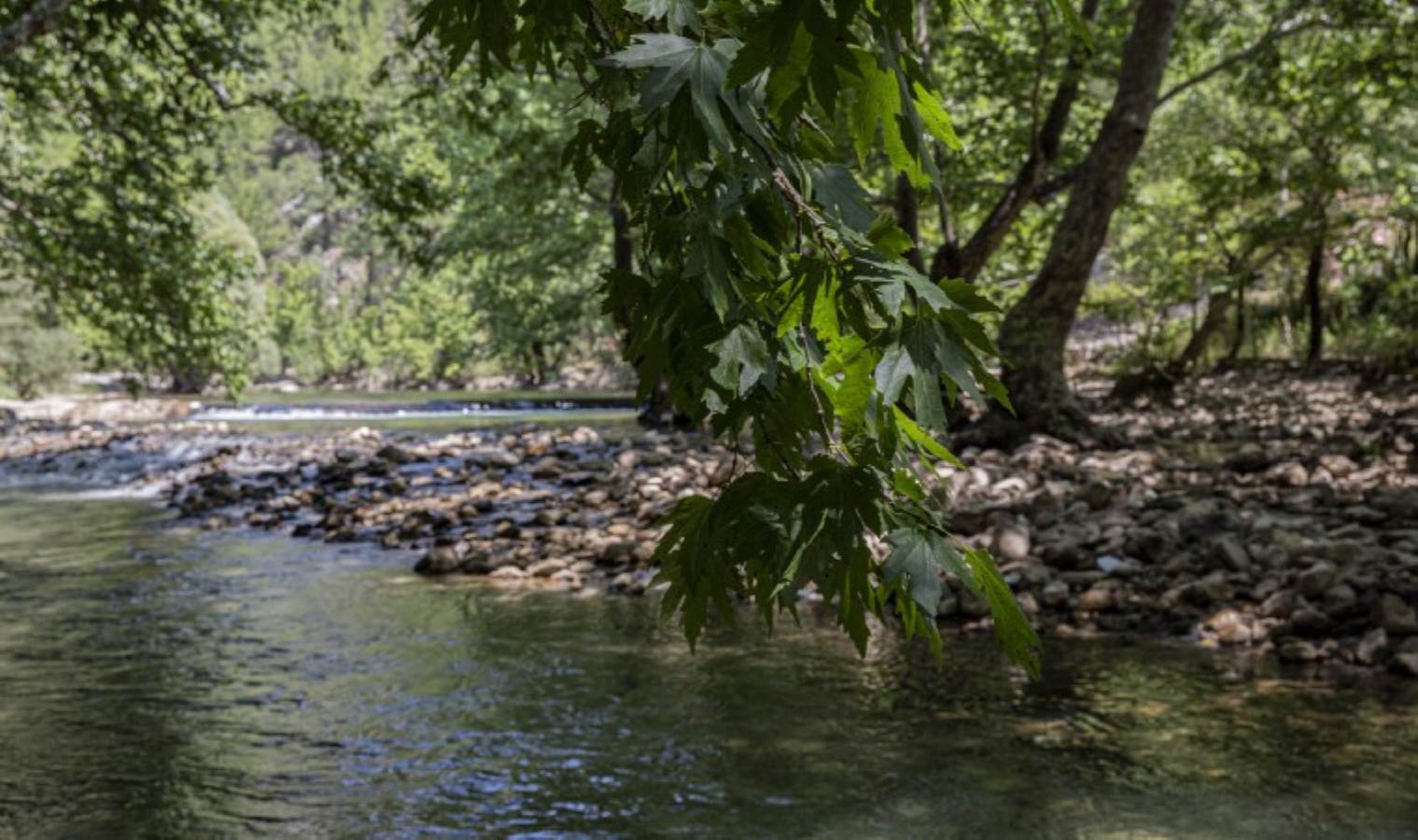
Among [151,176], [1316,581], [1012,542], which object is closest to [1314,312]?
[1012,542]

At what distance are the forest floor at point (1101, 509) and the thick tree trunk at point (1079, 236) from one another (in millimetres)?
850

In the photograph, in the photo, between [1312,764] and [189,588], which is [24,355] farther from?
[1312,764]

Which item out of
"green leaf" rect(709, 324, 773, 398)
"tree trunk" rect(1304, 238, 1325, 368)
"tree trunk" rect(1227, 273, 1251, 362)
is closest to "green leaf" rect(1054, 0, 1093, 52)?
"green leaf" rect(709, 324, 773, 398)

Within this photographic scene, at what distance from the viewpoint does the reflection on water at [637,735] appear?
4.97m

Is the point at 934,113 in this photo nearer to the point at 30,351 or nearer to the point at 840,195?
the point at 840,195

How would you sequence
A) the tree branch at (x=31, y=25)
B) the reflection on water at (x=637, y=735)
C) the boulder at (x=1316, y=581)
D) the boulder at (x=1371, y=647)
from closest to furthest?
the reflection on water at (x=637, y=735), the boulder at (x=1371, y=647), the tree branch at (x=31, y=25), the boulder at (x=1316, y=581)

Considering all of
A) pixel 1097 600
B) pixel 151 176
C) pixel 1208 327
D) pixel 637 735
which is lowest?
pixel 637 735

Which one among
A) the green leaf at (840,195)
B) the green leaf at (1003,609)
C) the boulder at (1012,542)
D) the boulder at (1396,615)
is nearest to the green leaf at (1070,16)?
the green leaf at (840,195)

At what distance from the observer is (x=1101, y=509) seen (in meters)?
10.5

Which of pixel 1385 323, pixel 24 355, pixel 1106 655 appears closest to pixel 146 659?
pixel 1106 655

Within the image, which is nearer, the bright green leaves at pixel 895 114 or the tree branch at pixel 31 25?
the bright green leaves at pixel 895 114

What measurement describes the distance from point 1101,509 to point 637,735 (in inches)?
230

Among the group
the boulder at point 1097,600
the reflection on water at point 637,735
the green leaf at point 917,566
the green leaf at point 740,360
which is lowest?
the reflection on water at point 637,735

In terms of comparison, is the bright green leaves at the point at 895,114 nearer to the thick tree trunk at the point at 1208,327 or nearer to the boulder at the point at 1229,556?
the boulder at the point at 1229,556
